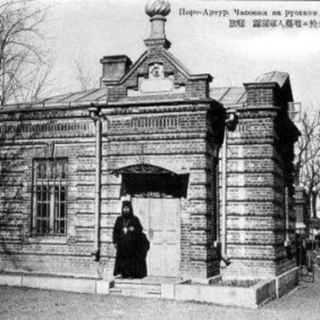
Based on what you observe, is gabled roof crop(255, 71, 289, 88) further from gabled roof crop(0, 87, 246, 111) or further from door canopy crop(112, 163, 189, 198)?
door canopy crop(112, 163, 189, 198)

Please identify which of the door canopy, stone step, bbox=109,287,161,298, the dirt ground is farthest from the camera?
the door canopy

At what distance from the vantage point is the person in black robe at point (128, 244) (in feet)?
45.6

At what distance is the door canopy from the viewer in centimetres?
1395

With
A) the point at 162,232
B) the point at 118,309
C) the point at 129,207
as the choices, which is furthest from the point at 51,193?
the point at 118,309

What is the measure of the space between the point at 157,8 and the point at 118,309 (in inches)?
301

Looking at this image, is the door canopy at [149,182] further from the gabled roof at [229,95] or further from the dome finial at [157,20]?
the dome finial at [157,20]

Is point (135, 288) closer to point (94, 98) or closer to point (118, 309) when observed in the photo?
point (118, 309)

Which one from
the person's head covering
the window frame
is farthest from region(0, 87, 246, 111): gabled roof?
the person's head covering

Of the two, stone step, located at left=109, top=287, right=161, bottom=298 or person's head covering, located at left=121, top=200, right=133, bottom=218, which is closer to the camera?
stone step, located at left=109, top=287, right=161, bottom=298

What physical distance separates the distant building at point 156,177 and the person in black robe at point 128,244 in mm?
273

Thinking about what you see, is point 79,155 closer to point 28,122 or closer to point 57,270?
point 28,122

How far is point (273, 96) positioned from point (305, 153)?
92.1 feet

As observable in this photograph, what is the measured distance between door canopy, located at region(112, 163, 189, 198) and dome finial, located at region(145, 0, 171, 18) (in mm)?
4036

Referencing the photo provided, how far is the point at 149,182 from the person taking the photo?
14.5 meters
